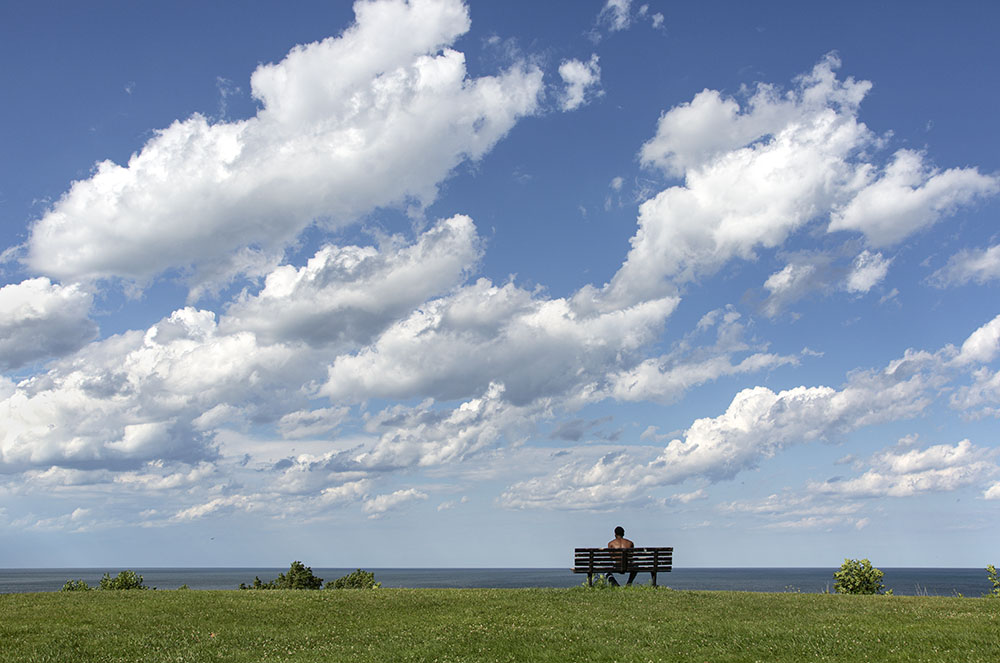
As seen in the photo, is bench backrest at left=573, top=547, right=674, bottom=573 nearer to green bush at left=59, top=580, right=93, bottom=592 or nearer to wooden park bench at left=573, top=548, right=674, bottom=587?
wooden park bench at left=573, top=548, right=674, bottom=587

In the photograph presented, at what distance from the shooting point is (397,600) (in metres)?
22.8

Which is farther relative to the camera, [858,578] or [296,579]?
[296,579]

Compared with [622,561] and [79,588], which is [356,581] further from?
[622,561]

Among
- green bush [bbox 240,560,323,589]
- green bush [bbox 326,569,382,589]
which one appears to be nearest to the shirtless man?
green bush [bbox 326,569,382,589]

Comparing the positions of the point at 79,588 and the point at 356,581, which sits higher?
the point at 79,588

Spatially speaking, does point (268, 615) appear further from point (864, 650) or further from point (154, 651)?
point (864, 650)

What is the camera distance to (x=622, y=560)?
26875 millimetres

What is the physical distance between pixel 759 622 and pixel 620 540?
32.8 ft

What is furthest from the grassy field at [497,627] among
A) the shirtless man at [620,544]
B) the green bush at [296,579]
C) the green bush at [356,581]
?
the green bush at [296,579]

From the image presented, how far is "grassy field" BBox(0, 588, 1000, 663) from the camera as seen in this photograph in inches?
589

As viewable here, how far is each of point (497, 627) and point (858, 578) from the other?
19.8 m

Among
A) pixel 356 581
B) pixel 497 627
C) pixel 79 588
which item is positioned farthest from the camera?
pixel 356 581

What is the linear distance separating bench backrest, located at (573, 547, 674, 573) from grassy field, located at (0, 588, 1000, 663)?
260 cm

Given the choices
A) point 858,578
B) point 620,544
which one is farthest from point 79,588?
point 858,578
